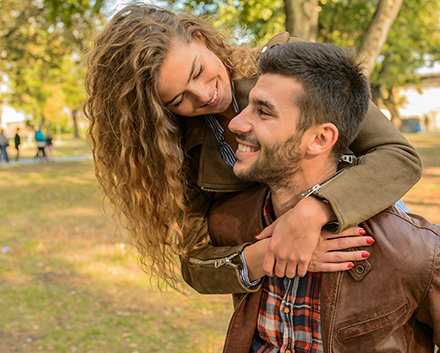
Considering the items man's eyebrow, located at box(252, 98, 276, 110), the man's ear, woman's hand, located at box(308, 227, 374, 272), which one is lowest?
woman's hand, located at box(308, 227, 374, 272)

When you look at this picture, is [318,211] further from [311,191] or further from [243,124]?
[243,124]

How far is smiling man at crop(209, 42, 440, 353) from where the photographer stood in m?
1.76

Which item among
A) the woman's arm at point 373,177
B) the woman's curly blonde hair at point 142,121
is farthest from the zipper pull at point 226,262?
the woman's arm at point 373,177

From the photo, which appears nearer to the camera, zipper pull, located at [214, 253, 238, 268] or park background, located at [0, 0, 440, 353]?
zipper pull, located at [214, 253, 238, 268]

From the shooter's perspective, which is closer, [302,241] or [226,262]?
[302,241]

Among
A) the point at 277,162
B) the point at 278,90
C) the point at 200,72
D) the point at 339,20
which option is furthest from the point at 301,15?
the point at 339,20

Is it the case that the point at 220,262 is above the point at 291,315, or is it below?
above

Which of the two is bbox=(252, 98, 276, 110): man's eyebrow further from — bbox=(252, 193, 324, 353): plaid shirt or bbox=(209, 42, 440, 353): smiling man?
bbox=(252, 193, 324, 353): plaid shirt

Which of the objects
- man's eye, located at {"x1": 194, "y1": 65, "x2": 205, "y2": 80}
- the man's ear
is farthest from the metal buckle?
man's eye, located at {"x1": 194, "y1": 65, "x2": 205, "y2": 80}

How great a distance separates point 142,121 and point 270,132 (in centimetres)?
80

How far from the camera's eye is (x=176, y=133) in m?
2.50

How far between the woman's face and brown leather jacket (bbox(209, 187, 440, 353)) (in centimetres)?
108

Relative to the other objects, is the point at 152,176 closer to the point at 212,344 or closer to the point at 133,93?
the point at 133,93

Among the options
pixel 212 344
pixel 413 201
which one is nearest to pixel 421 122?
pixel 413 201
